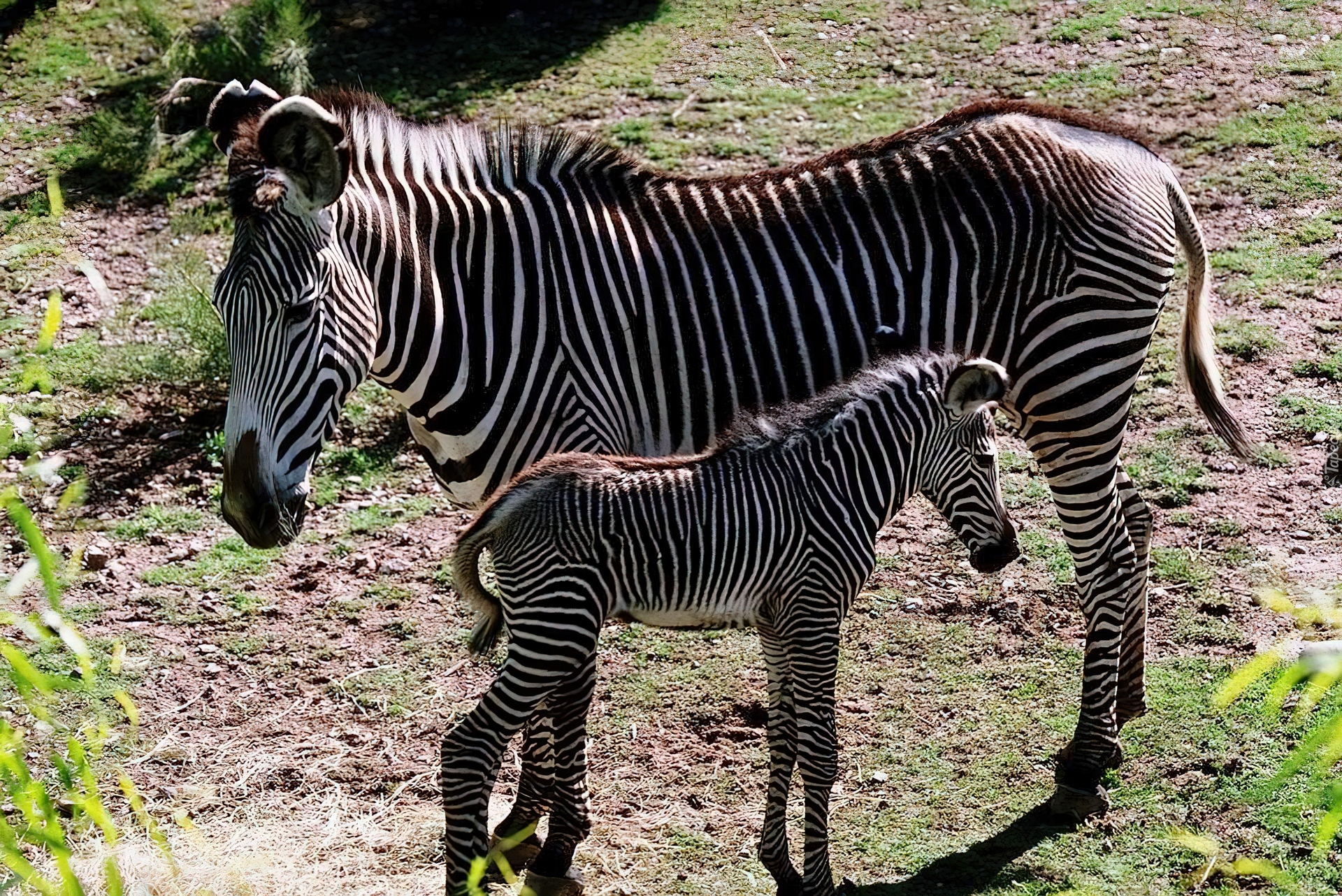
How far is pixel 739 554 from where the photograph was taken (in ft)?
17.3

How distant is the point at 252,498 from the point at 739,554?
183 centimetres

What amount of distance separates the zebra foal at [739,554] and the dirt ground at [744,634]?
58cm

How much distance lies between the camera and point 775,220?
234 inches

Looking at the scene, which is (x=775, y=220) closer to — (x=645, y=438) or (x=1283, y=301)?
(x=645, y=438)

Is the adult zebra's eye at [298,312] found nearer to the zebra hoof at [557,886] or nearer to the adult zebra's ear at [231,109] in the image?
the adult zebra's ear at [231,109]

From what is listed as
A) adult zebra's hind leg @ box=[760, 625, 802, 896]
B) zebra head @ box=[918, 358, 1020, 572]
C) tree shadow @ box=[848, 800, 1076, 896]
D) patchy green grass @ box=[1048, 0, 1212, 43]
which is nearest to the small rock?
adult zebra's hind leg @ box=[760, 625, 802, 896]

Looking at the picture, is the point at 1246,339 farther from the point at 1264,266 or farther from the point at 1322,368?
the point at 1264,266

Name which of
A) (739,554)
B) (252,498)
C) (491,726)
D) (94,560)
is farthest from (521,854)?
(94,560)

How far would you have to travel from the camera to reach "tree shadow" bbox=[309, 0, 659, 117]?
13031mm

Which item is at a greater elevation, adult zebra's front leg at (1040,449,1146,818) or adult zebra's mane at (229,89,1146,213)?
adult zebra's mane at (229,89,1146,213)

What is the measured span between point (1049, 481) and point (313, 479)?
485 centimetres

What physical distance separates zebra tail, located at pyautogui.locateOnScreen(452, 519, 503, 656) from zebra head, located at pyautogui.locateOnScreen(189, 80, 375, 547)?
634 millimetres

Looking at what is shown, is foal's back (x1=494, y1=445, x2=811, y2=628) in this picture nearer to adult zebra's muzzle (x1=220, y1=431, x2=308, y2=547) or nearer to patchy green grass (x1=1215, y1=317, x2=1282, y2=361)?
adult zebra's muzzle (x1=220, y1=431, x2=308, y2=547)

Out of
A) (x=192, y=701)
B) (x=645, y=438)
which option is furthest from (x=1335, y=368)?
(x=192, y=701)
